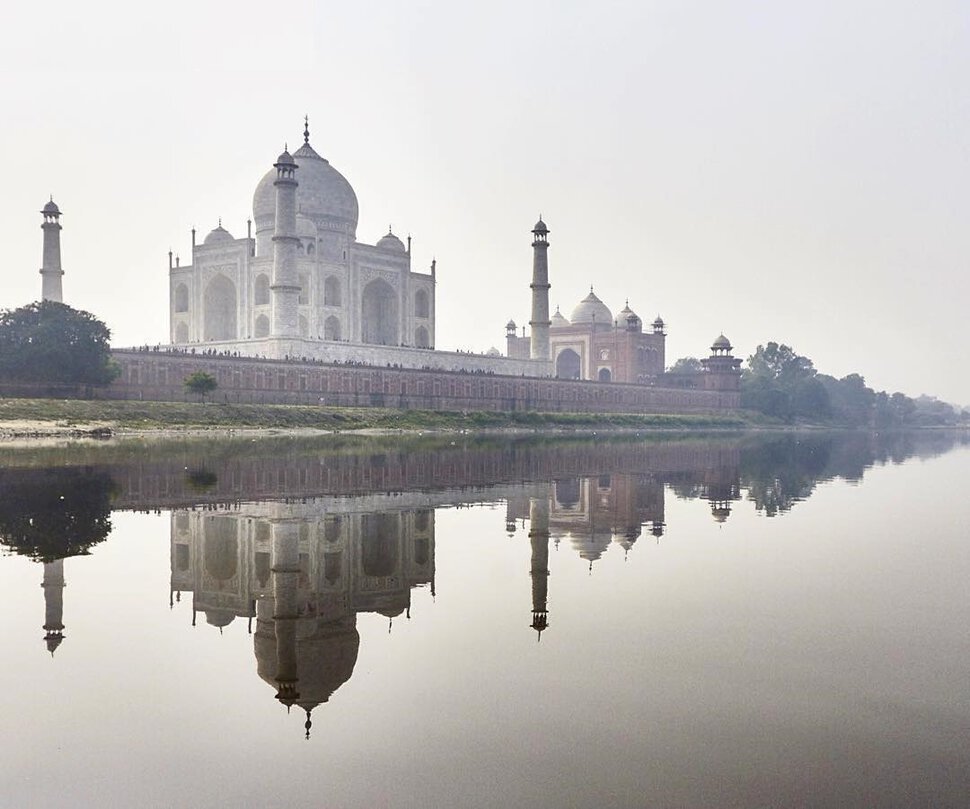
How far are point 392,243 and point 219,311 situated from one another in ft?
45.0

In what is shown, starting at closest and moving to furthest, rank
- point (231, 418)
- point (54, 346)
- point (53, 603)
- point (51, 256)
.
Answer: point (53, 603) < point (54, 346) < point (231, 418) < point (51, 256)

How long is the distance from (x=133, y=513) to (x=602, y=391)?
68.2 metres

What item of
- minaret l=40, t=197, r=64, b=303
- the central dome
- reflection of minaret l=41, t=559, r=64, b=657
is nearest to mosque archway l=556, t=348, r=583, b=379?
the central dome

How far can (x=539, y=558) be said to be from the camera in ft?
40.8

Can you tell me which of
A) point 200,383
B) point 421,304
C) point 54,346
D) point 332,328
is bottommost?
point 200,383

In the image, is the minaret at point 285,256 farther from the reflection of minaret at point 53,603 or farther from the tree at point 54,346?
the reflection of minaret at point 53,603

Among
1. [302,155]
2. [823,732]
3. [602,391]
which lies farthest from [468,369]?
[823,732]

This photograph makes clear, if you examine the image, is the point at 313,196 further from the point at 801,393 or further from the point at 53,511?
the point at 53,511

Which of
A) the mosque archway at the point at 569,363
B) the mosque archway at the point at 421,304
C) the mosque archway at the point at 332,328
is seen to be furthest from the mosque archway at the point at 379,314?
the mosque archway at the point at 569,363

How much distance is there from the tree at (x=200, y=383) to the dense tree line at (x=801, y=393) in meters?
58.9

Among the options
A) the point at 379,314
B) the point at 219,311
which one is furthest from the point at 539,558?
the point at 379,314

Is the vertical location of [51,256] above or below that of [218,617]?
above

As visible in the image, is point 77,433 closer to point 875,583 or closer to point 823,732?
point 875,583

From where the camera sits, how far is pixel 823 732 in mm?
5988
